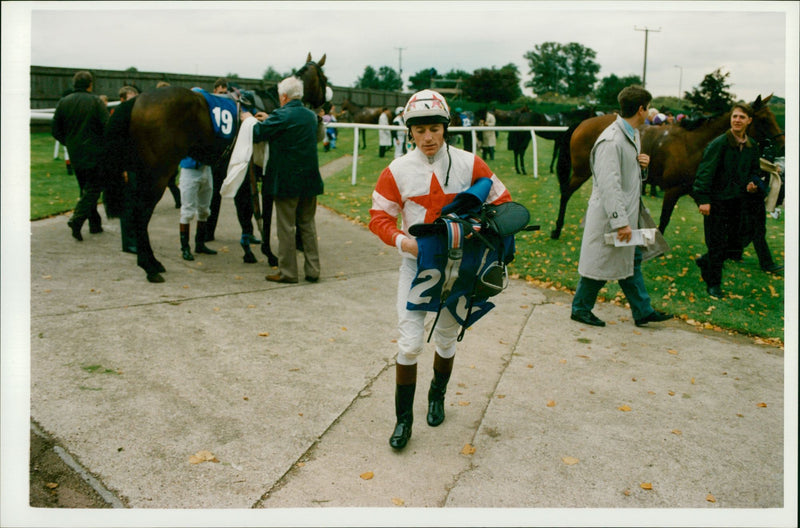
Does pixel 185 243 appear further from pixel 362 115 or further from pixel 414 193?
pixel 362 115

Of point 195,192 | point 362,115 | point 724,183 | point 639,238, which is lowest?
point 639,238

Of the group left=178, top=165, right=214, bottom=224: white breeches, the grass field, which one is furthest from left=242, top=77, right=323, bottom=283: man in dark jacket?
the grass field

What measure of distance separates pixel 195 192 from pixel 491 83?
111 ft

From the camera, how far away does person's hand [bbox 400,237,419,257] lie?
330 cm

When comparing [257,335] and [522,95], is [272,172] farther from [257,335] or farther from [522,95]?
[522,95]

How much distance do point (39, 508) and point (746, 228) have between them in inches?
274

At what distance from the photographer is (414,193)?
11.3 feet

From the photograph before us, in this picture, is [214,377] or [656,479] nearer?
[656,479]

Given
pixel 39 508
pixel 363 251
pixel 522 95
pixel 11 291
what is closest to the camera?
pixel 39 508

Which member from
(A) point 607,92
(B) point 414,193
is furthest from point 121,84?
(A) point 607,92

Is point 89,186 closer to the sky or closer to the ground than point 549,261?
closer to the sky

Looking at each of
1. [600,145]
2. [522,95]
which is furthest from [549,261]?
[522,95]

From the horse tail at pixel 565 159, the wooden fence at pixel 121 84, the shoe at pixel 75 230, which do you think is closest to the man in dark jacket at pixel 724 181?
the horse tail at pixel 565 159

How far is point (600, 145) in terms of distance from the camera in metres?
5.50
